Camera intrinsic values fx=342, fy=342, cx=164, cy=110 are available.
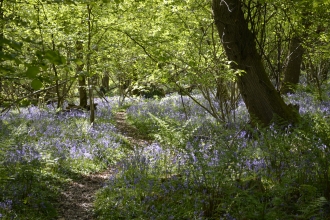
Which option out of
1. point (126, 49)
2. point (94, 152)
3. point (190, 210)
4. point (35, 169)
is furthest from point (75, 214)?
point (126, 49)

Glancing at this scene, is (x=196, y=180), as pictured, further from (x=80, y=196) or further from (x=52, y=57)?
(x=52, y=57)

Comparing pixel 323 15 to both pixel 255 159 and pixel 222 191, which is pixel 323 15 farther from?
pixel 222 191

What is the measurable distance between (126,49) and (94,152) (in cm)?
588

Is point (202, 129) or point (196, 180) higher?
point (202, 129)

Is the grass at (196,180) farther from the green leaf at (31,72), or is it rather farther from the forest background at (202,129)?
the green leaf at (31,72)

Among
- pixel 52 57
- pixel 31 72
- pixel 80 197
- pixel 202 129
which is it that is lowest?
pixel 80 197

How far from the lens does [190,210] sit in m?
4.79

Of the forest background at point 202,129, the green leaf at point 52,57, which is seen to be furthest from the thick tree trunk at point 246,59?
the green leaf at point 52,57

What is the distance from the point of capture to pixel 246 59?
7109 millimetres

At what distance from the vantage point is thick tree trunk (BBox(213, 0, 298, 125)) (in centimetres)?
691

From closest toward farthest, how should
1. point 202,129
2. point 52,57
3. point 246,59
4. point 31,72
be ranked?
point 31,72, point 52,57, point 246,59, point 202,129

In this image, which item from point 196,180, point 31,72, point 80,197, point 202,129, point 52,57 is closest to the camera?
point 31,72

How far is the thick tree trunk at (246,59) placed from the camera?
6.91 metres

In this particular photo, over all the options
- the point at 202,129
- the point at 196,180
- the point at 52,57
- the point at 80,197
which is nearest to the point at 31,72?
the point at 52,57
